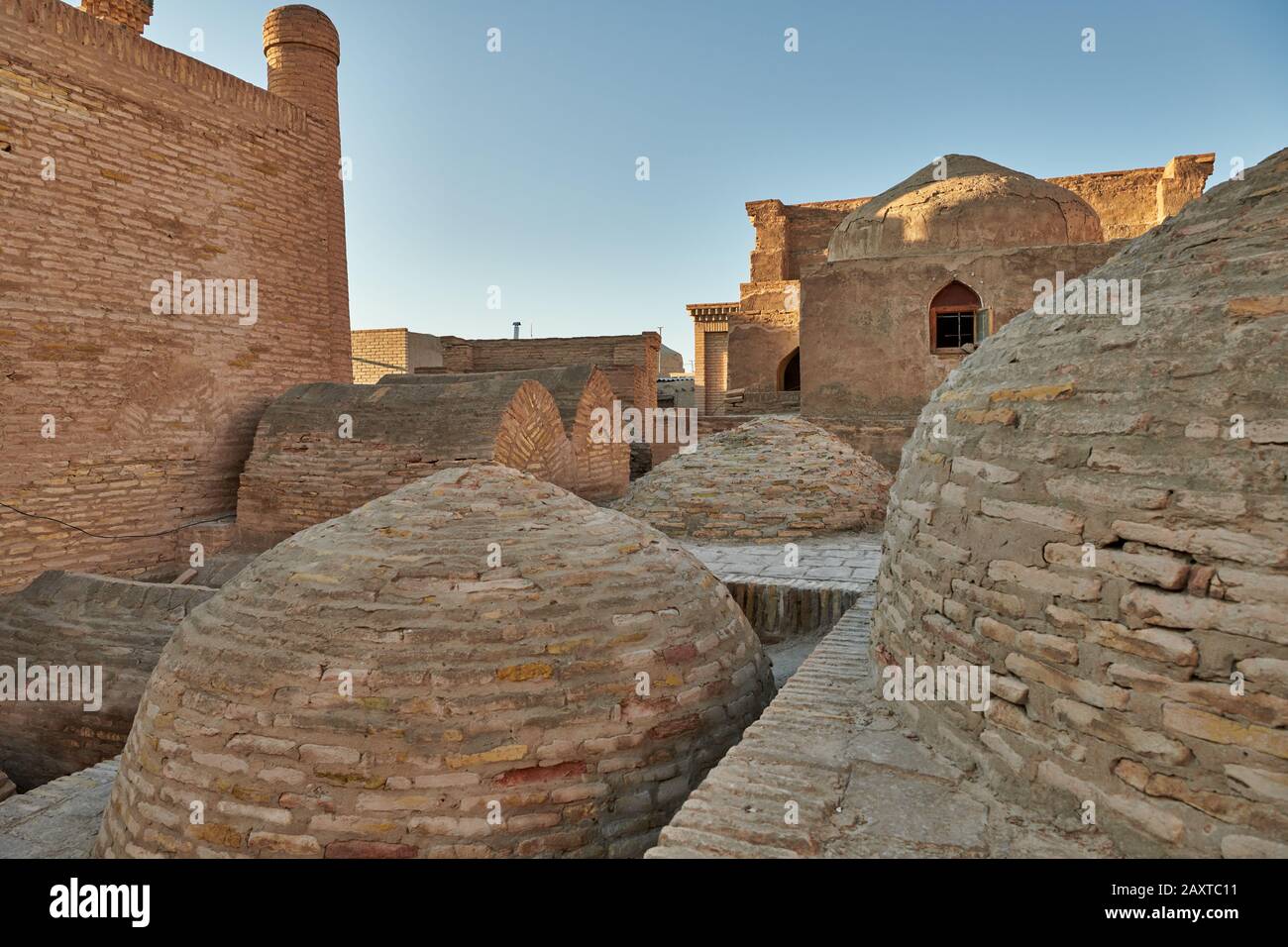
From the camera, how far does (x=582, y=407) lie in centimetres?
1045

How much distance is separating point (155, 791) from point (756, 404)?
46.5ft

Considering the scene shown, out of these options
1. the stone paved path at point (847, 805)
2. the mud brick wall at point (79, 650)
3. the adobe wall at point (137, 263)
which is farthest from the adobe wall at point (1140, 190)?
the mud brick wall at point (79, 650)

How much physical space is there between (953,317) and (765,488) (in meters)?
5.01

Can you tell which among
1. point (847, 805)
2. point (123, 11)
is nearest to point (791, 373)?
point (123, 11)

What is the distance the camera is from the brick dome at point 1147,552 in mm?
2158

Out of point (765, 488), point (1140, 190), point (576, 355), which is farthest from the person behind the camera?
point (1140, 190)

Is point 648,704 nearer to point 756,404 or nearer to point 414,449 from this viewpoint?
point 414,449

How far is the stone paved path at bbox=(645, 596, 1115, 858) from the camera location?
2.45 metres

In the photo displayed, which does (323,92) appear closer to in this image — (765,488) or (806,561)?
Result: (765,488)

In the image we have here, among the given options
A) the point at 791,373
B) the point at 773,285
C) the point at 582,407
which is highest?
the point at 773,285

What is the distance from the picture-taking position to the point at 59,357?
28.3 feet

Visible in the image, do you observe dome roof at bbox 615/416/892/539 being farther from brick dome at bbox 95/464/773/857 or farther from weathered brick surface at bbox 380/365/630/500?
brick dome at bbox 95/464/773/857

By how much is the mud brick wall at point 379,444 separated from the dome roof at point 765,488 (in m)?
1.39

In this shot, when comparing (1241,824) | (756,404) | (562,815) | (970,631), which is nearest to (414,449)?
(562,815)
